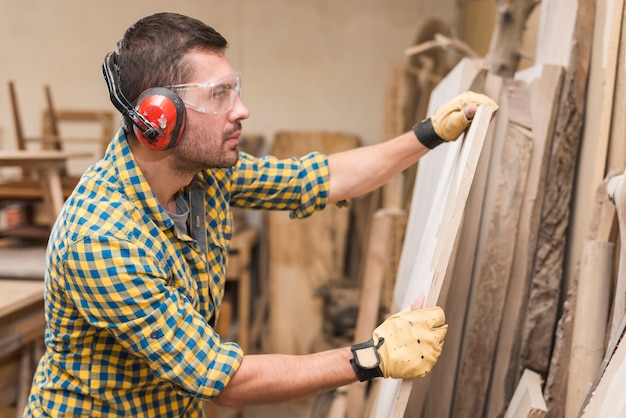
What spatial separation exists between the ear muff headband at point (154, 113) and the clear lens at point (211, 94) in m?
0.04

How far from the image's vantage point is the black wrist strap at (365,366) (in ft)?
4.21

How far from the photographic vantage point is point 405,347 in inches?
49.1

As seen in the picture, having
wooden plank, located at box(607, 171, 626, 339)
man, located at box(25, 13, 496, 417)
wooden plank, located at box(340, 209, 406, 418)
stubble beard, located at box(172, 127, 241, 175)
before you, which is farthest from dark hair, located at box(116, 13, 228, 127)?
wooden plank, located at box(340, 209, 406, 418)

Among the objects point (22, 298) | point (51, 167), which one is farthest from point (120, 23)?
point (22, 298)

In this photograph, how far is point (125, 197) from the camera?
1.44 metres

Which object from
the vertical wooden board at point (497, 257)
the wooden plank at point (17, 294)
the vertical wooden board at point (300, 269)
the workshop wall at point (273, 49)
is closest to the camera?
the vertical wooden board at point (497, 257)

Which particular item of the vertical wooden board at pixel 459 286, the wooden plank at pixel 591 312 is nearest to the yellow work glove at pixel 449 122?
the vertical wooden board at pixel 459 286

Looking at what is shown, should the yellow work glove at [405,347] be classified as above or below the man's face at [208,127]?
below

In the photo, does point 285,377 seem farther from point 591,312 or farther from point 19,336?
point 19,336

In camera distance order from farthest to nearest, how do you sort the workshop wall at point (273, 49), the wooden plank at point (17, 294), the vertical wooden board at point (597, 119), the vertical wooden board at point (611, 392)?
the workshop wall at point (273, 49)
the wooden plank at point (17, 294)
the vertical wooden board at point (597, 119)
the vertical wooden board at point (611, 392)

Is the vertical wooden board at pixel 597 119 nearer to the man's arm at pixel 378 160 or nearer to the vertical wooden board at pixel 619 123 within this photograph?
the vertical wooden board at pixel 619 123

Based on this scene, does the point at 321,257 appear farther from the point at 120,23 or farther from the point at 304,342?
the point at 120,23

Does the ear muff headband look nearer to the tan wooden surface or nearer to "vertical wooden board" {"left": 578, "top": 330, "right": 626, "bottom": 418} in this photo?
"vertical wooden board" {"left": 578, "top": 330, "right": 626, "bottom": 418}

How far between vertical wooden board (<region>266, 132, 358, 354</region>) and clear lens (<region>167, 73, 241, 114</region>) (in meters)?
2.89
